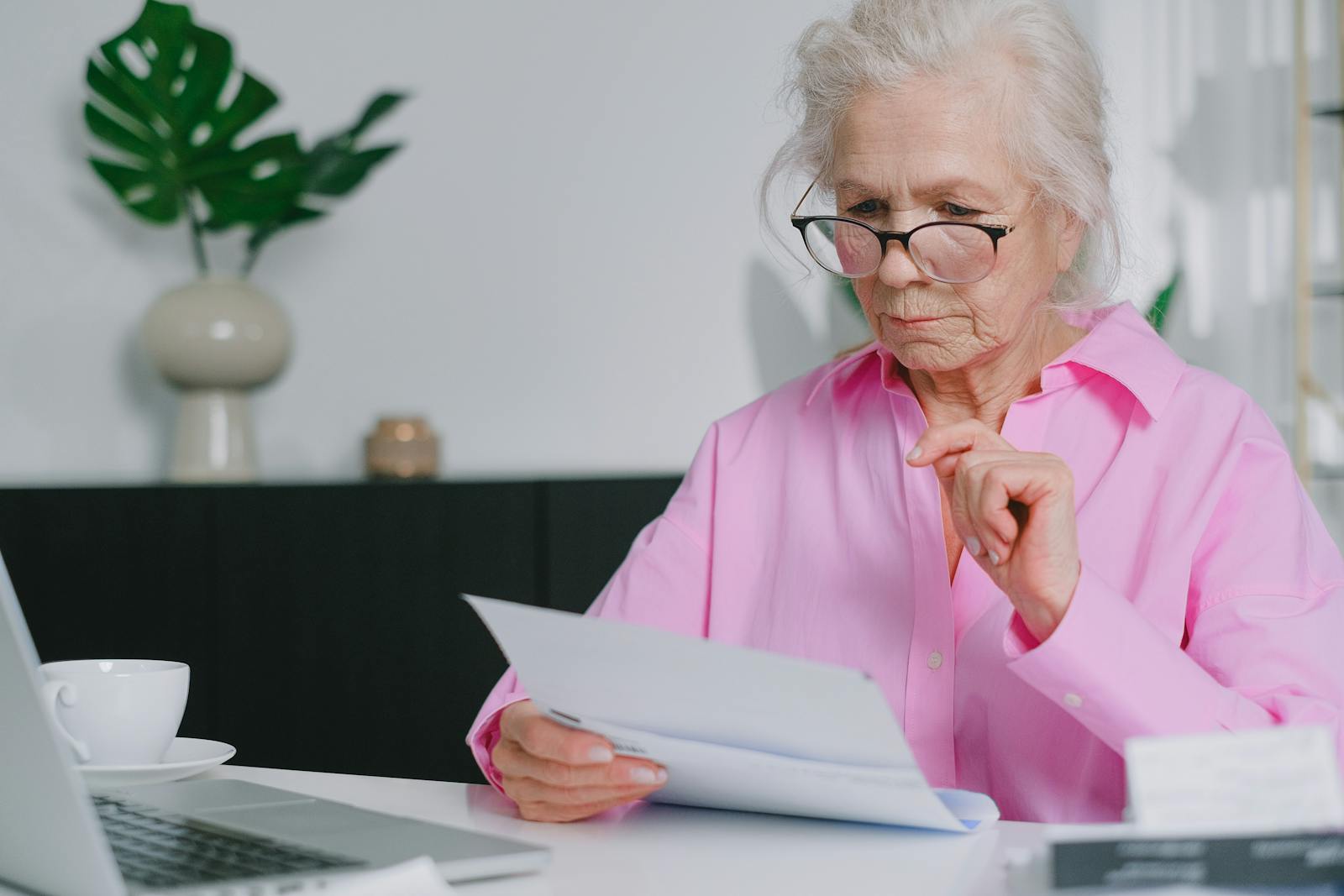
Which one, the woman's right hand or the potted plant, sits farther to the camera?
the potted plant

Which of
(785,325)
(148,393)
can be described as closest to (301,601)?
(148,393)

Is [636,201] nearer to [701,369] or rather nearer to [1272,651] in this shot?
[701,369]

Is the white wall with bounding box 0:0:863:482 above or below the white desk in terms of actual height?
above

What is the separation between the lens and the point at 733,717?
876mm

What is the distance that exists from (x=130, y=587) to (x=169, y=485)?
18cm

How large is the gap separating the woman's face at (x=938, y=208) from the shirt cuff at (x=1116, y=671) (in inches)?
13.5

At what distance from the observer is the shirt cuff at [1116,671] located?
3.31 ft

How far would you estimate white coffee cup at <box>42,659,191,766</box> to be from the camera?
1.04m

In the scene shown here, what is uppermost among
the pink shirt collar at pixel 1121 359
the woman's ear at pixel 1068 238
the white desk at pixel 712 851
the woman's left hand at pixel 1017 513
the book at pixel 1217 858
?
the woman's ear at pixel 1068 238

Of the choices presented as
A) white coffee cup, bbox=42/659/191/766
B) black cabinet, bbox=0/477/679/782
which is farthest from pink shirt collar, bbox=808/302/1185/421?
black cabinet, bbox=0/477/679/782

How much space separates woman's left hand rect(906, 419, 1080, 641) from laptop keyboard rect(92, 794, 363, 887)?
18.8 inches

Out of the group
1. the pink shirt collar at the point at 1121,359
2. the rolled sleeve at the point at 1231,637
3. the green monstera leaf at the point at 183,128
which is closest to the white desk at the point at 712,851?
the rolled sleeve at the point at 1231,637

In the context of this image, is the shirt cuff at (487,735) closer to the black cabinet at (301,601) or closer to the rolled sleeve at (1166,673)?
the rolled sleeve at (1166,673)

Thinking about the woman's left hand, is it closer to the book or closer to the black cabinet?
the book
